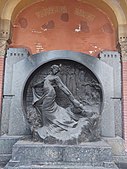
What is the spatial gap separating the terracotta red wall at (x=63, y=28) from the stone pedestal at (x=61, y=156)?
331cm

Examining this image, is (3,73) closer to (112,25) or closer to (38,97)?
(38,97)

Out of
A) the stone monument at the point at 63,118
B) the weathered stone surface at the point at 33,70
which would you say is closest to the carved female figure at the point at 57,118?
the stone monument at the point at 63,118

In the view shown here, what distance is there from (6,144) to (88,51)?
3.64 metres

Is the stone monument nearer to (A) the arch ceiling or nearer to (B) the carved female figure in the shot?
(B) the carved female figure

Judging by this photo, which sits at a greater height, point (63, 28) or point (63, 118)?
point (63, 28)

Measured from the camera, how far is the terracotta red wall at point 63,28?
623 cm

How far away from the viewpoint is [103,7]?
6449 mm

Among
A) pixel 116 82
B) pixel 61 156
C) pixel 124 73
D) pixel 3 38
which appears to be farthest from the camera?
pixel 3 38

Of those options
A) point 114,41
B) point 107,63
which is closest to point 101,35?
point 114,41

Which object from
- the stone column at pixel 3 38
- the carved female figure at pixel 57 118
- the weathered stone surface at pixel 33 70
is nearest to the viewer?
the carved female figure at pixel 57 118

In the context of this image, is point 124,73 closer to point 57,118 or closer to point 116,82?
point 116,82

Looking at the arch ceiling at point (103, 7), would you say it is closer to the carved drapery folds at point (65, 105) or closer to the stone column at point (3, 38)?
the stone column at point (3, 38)

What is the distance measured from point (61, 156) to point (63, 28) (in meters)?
4.17

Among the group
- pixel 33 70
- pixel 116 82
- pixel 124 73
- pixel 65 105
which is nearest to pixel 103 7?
pixel 124 73
